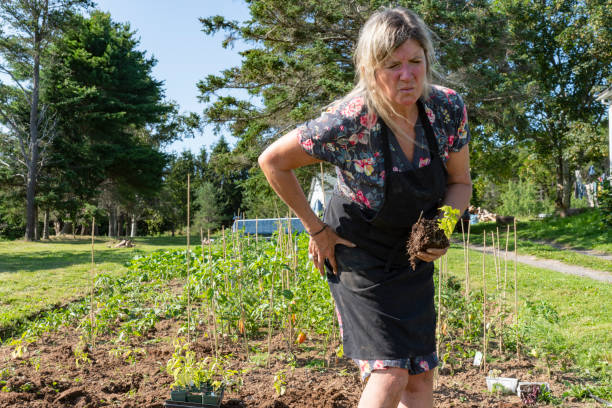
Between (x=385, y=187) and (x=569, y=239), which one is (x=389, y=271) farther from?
(x=569, y=239)

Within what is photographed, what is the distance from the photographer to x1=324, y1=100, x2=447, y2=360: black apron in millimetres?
1499

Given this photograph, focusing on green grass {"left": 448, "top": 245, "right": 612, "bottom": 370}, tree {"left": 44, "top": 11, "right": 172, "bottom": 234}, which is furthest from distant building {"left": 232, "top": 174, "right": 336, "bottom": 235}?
tree {"left": 44, "top": 11, "right": 172, "bottom": 234}

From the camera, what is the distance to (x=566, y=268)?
26.1 ft

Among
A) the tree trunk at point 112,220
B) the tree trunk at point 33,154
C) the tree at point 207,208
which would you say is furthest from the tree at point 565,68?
the tree at point 207,208

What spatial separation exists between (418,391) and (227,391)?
122 centimetres

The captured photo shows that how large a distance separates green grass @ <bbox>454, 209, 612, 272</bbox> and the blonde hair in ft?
24.6

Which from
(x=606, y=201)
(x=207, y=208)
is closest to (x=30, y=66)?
(x=207, y=208)

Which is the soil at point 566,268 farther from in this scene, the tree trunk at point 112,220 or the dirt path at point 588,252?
the tree trunk at point 112,220

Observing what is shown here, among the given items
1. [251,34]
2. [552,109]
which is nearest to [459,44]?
[251,34]

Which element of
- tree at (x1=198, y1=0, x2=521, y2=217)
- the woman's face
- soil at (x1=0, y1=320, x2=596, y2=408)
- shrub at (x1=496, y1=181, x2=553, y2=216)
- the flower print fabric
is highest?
tree at (x1=198, y1=0, x2=521, y2=217)

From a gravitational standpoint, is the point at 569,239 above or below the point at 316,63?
below

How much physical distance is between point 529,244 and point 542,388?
10.1 m

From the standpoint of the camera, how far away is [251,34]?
1188 cm

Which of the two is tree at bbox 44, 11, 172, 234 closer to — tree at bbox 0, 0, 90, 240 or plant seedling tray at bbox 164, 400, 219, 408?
tree at bbox 0, 0, 90, 240
